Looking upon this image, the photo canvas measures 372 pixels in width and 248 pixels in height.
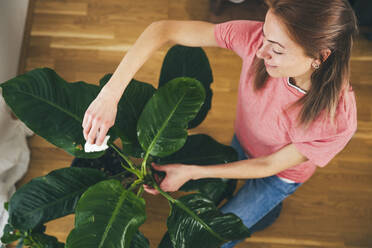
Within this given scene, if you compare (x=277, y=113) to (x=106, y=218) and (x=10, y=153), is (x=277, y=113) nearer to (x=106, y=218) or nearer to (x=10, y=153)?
(x=106, y=218)

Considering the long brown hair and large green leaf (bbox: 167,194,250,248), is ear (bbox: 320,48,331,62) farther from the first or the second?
large green leaf (bbox: 167,194,250,248)

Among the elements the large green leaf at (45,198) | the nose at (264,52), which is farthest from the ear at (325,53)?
the large green leaf at (45,198)

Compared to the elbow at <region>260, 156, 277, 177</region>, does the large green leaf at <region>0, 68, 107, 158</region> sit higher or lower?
higher

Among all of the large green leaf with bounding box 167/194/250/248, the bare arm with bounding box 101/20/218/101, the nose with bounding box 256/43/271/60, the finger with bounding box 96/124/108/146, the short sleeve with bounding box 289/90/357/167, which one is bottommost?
the large green leaf with bounding box 167/194/250/248

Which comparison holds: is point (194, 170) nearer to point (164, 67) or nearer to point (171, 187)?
point (171, 187)

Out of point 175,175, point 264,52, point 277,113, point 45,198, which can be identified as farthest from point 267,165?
point 45,198

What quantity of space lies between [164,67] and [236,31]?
24 centimetres

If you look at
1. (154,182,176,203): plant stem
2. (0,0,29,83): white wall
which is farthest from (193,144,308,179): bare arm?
(0,0,29,83): white wall

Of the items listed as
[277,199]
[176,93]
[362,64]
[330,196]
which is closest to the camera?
[176,93]

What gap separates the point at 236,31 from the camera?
111 centimetres

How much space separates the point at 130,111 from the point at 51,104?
216 millimetres

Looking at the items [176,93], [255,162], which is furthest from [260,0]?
[176,93]

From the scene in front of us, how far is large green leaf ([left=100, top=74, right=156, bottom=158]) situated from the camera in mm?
1053

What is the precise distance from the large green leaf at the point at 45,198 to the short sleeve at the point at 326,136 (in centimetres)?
64
